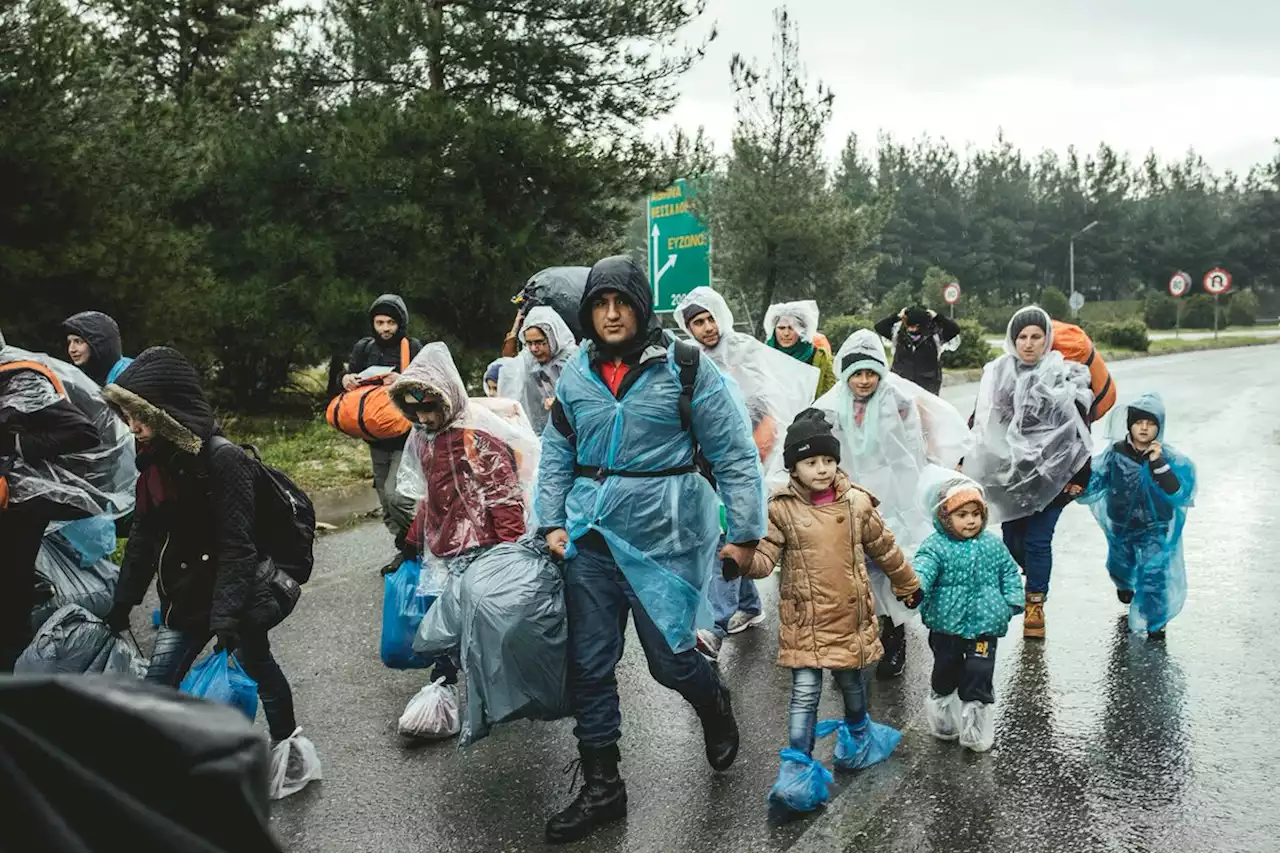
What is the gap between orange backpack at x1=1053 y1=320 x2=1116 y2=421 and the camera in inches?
237

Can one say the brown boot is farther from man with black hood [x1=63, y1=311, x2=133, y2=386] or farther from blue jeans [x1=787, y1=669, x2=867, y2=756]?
man with black hood [x1=63, y1=311, x2=133, y2=386]

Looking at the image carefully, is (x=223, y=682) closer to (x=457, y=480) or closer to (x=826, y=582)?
(x=457, y=480)

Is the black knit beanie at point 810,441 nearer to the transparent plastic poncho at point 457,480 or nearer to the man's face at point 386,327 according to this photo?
the transparent plastic poncho at point 457,480

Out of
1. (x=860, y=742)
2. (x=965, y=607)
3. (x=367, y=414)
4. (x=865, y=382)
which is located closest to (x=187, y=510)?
(x=367, y=414)

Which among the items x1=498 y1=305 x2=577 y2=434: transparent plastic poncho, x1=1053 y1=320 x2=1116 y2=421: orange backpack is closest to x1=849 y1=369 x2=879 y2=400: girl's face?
x1=1053 y1=320 x2=1116 y2=421: orange backpack

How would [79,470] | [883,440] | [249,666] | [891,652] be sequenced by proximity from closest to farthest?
[249,666] < [79,470] < [891,652] < [883,440]

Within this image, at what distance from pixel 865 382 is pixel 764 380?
0.69 m

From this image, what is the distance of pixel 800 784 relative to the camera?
3635mm

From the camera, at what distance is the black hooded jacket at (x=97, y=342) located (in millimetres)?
5824

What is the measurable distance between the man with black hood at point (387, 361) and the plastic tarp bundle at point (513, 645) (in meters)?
2.66

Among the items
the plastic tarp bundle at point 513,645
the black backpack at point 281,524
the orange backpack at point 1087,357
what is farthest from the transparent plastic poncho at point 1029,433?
the black backpack at point 281,524

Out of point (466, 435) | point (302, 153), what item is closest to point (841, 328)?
point (302, 153)

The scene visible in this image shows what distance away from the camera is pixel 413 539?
14.9ft

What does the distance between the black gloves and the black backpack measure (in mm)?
549
